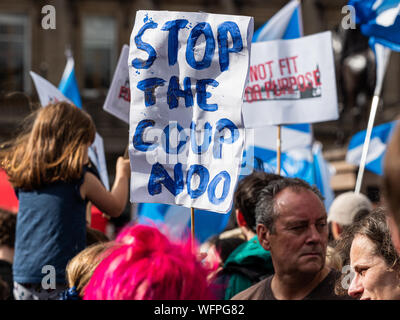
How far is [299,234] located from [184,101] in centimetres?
68

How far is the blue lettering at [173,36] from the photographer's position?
2.98 m

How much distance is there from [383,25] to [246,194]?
168 cm

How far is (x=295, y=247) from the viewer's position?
8.82ft

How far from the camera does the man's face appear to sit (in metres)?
2.66

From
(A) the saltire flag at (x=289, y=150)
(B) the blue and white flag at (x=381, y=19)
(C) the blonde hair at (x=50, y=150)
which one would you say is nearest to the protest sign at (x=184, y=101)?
(C) the blonde hair at (x=50, y=150)

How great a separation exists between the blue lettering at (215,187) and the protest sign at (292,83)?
143cm

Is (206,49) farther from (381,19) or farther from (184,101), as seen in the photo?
(381,19)

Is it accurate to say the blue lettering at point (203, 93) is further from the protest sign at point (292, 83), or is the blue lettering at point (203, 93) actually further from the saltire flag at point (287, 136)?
the saltire flag at point (287, 136)

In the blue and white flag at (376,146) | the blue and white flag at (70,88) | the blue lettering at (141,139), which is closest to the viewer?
the blue lettering at (141,139)

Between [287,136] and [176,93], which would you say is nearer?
[176,93]

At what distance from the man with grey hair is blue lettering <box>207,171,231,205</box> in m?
0.16

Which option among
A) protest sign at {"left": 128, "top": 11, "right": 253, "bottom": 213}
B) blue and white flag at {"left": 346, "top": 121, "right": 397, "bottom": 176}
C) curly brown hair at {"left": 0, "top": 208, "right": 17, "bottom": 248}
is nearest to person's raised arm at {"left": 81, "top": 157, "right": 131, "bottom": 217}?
protest sign at {"left": 128, "top": 11, "right": 253, "bottom": 213}

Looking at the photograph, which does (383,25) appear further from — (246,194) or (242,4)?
(242,4)

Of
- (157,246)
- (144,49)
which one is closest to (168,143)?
(144,49)
